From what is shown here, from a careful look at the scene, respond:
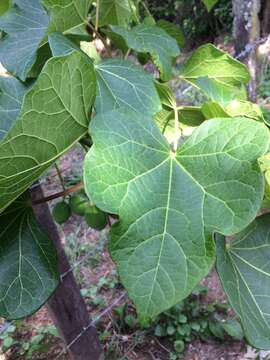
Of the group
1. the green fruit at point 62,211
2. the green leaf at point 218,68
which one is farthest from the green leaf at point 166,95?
the green fruit at point 62,211

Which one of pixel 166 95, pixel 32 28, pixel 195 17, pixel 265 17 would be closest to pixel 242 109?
pixel 166 95

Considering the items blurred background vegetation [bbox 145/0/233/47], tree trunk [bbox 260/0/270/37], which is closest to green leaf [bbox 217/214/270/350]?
tree trunk [bbox 260/0/270/37]

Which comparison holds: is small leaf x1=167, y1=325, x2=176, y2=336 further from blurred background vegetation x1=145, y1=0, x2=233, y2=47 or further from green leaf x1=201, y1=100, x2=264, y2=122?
blurred background vegetation x1=145, y1=0, x2=233, y2=47

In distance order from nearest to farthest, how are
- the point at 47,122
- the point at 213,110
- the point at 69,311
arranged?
the point at 47,122 → the point at 213,110 → the point at 69,311

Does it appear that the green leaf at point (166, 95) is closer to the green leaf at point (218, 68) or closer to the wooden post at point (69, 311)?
the green leaf at point (218, 68)

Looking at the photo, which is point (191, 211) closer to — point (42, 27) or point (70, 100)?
point (70, 100)

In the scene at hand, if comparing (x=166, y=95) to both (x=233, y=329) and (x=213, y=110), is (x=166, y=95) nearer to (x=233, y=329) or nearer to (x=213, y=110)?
(x=213, y=110)
